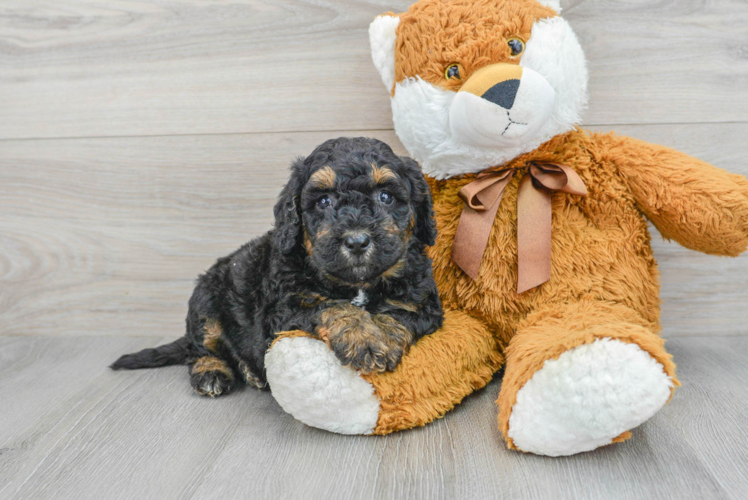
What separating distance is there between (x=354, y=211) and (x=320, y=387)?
493 mm

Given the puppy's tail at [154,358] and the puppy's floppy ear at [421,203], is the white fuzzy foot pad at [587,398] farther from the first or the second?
the puppy's tail at [154,358]

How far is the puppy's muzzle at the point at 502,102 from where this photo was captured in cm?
161

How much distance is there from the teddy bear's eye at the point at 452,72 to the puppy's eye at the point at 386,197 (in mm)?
435

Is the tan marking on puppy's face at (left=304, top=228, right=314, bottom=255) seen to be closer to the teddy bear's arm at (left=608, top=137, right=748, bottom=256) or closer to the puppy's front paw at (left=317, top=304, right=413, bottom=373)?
the puppy's front paw at (left=317, top=304, right=413, bottom=373)

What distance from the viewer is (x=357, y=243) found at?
4.80ft

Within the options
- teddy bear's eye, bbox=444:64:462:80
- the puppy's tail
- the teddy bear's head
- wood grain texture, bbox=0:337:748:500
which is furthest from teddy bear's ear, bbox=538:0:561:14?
the puppy's tail

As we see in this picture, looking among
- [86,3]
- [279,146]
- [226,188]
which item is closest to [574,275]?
[279,146]

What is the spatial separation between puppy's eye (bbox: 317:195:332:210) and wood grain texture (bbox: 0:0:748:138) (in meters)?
0.83

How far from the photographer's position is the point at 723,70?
2199mm

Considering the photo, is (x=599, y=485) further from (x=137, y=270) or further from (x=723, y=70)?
(x=137, y=270)

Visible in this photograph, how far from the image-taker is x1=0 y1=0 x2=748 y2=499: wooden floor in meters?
2.13

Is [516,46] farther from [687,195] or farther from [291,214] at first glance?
[291,214]

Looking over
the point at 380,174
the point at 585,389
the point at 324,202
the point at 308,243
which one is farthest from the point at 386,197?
the point at 585,389

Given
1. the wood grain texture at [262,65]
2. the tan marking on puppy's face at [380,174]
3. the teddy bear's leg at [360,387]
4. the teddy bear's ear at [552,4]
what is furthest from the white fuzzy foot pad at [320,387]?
the teddy bear's ear at [552,4]
